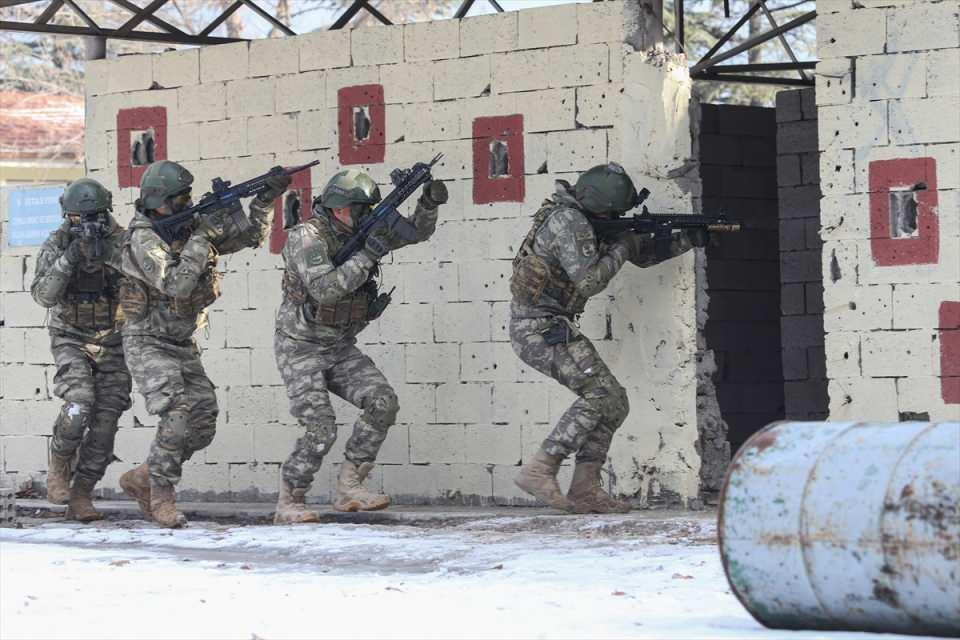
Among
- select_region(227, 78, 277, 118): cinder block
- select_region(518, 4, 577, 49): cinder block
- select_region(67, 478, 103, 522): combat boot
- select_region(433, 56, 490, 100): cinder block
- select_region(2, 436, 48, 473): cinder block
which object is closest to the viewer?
select_region(518, 4, 577, 49): cinder block

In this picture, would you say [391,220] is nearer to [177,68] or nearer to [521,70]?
[521,70]

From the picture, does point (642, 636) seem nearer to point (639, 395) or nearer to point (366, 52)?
point (639, 395)

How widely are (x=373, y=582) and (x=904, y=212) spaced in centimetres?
318

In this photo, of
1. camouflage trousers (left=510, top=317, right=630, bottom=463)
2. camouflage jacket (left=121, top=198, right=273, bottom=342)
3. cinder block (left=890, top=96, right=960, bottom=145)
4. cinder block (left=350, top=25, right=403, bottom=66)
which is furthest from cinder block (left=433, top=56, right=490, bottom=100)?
cinder block (left=890, top=96, right=960, bottom=145)

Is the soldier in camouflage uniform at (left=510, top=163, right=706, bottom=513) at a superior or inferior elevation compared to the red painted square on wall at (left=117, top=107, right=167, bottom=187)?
inferior

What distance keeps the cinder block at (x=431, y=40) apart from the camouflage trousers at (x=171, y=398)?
6.46 ft

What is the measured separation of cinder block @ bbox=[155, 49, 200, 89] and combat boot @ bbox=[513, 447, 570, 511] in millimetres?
3117

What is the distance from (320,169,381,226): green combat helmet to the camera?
28.5 ft

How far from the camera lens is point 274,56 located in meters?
10.1

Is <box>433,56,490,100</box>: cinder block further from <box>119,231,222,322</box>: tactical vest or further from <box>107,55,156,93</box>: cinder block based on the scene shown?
<box>107,55,156,93</box>: cinder block

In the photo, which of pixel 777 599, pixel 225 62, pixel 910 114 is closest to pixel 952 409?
pixel 910 114

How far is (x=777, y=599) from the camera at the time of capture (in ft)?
17.1

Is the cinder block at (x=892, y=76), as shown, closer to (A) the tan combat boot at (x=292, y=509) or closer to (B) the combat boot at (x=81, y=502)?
(A) the tan combat boot at (x=292, y=509)

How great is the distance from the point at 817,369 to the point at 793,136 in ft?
4.35
